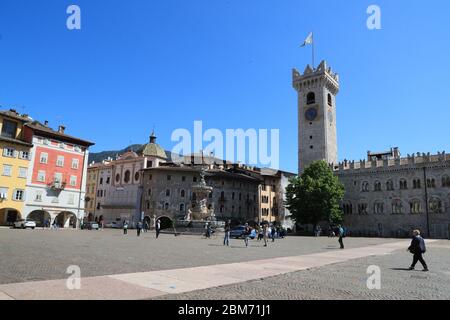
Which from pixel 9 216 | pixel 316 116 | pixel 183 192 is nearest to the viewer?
pixel 9 216

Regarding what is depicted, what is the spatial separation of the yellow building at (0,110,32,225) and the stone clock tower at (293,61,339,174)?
168 feet

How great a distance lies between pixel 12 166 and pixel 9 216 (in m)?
7.21

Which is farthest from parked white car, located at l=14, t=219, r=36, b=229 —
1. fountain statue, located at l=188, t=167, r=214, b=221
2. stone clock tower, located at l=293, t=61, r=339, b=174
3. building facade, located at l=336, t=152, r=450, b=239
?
building facade, located at l=336, t=152, r=450, b=239

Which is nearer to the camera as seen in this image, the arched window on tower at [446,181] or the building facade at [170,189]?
the arched window on tower at [446,181]

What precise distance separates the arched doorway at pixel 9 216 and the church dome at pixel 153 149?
115 feet

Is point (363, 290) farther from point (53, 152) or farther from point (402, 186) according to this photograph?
point (402, 186)

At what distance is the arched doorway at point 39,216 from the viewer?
52.7 meters

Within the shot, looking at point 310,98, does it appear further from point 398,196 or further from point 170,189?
point 170,189

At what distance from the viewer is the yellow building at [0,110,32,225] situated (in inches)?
1863

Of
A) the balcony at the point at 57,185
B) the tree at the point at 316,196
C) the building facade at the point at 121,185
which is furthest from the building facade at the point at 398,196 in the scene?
the balcony at the point at 57,185

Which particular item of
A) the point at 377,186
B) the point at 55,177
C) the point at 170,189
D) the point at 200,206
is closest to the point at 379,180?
the point at 377,186

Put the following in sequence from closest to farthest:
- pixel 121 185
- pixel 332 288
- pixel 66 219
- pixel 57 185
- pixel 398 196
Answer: pixel 332 288 < pixel 57 185 < pixel 66 219 < pixel 398 196 < pixel 121 185

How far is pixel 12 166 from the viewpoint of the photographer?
1901 inches
